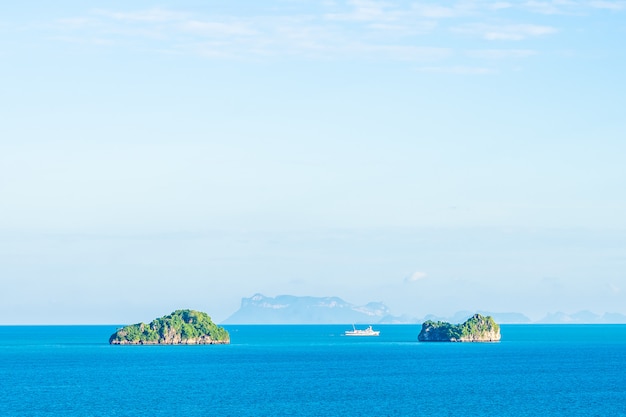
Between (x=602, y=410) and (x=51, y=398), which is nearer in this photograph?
(x=602, y=410)

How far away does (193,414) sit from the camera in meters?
128

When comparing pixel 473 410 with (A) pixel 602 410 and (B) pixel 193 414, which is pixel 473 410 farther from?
(B) pixel 193 414

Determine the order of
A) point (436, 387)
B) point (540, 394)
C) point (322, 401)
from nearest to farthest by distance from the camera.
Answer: point (322, 401)
point (540, 394)
point (436, 387)

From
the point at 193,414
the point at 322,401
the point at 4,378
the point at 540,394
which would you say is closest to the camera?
the point at 193,414

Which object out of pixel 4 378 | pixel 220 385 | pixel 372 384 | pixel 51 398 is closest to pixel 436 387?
pixel 372 384

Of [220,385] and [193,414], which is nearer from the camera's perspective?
[193,414]

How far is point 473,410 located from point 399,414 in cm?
1050

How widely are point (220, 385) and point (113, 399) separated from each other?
84.0 feet

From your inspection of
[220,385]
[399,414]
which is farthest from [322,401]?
[220,385]

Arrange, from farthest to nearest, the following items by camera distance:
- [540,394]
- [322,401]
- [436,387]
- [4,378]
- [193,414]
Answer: [4,378] → [436,387] → [540,394] → [322,401] → [193,414]

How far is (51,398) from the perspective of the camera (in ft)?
480

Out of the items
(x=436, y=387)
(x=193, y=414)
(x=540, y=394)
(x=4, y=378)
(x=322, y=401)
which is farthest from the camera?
(x=4, y=378)

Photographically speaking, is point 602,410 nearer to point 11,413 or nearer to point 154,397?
point 154,397

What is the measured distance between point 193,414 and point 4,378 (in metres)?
68.9
